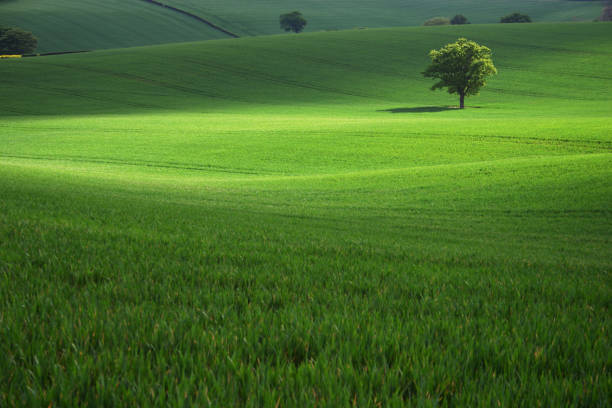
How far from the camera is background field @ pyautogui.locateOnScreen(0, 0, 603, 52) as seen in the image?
13175cm

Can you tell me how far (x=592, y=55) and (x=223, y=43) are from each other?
8365 centimetres

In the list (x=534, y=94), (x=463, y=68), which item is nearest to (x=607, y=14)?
(x=534, y=94)

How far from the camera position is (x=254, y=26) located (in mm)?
157625

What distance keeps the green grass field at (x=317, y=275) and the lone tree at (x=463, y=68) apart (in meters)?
29.1

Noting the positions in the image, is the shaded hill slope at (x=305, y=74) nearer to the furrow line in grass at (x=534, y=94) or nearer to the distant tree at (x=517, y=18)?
the furrow line in grass at (x=534, y=94)

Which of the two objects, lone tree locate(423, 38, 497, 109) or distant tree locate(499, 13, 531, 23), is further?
distant tree locate(499, 13, 531, 23)

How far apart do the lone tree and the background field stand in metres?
104

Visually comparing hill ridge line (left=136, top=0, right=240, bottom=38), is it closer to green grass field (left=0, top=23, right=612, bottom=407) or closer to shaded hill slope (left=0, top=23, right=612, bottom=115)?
shaded hill slope (left=0, top=23, right=612, bottom=115)

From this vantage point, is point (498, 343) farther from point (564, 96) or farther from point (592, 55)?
point (592, 55)

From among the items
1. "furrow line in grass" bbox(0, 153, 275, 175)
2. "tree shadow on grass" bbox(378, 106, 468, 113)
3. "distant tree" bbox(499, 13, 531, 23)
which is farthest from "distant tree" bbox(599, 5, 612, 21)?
"furrow line in grass" bbox(0, 153, 275, 175)

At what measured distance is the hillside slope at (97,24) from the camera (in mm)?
126812

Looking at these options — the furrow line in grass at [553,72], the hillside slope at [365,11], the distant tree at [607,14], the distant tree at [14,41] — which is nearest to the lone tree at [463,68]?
the furrow line in grass at [553,72]

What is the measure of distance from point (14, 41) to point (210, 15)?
7273 cm

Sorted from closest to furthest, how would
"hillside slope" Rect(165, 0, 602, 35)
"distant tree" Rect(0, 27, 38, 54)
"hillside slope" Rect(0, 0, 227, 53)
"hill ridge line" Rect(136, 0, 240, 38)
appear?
"distant tree" Rect(0, 27, 38, 54) < "hillside slope" Rect(0, 0, 227, 53) < "hill ridge line" Rect(136, 0, 240, 38) < "hillside slope" Rect(165, 0, 602, 35)
